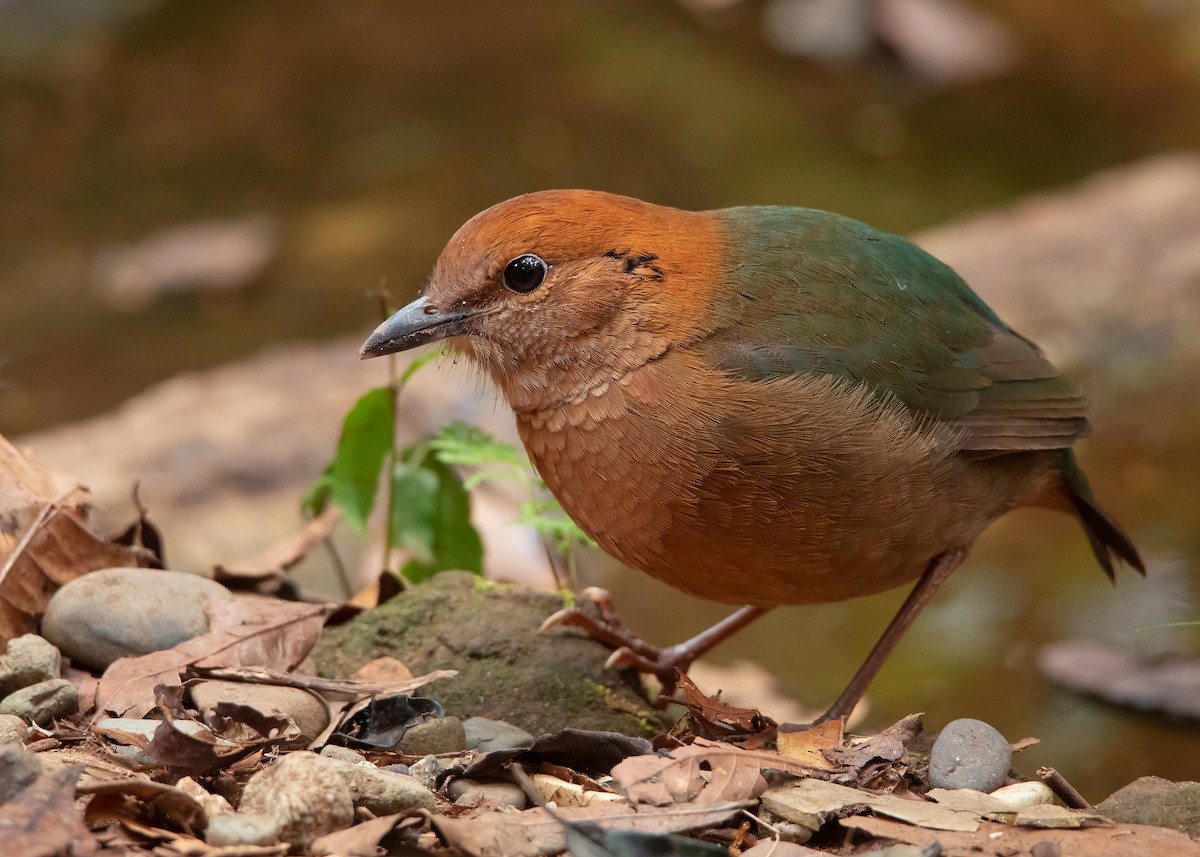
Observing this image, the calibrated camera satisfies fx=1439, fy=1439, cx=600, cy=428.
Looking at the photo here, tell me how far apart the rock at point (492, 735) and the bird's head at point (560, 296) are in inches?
32.9

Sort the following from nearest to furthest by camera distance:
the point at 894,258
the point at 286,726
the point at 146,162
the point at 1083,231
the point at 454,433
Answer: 1. the point at 286,726
2. the point at 894,258
3. the point at 454,433
4. the point at 1083,231
5. the point at 146,162

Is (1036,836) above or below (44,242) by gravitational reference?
below

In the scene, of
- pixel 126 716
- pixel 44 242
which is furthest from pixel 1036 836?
pixel 44 242

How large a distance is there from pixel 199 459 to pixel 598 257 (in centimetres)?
289

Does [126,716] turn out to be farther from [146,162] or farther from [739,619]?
[146,162]

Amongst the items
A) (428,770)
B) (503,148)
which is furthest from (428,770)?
(503,148)

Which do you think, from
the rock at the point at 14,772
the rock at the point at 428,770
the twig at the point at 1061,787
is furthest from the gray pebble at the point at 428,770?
the twig at the point at 1061,787

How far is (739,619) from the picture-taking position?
469 centimetres

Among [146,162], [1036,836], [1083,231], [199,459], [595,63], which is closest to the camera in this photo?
[1036,836]

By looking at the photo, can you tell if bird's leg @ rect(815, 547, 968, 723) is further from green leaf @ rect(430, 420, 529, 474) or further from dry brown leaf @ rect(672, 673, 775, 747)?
green leaf @ rect(430, 420, 529, 474)

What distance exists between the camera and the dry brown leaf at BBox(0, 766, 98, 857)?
247 cm

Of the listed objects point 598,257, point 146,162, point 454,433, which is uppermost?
point 146,162

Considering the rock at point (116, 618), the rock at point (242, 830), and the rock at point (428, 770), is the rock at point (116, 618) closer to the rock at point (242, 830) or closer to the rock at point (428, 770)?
the rock at point (428, 770)

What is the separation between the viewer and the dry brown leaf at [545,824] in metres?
2.74
